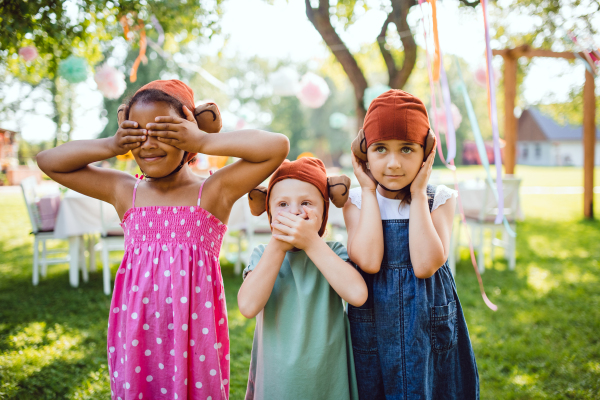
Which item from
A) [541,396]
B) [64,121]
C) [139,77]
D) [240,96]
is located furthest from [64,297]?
[240,96]

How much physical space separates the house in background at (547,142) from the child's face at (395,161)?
38.9 meters

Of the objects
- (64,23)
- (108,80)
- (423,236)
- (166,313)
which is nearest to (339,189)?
(423,236)

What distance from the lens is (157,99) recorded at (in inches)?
50.1

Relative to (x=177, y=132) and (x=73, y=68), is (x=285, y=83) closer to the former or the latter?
(x=73, y=68)

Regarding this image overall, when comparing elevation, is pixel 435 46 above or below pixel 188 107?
above

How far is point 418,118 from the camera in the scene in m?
1.28

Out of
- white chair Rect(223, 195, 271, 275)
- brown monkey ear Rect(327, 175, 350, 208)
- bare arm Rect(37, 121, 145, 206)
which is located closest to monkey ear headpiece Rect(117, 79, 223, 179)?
bare arm Rect(37, 121, 145, 206)

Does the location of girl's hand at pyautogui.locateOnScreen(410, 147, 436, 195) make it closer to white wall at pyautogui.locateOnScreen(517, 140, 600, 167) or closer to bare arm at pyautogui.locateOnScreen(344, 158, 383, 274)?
bare arm at pyautogui.locateOnScreen(344, 158, 383, 274)

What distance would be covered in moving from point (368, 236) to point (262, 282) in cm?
37

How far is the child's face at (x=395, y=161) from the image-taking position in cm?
128

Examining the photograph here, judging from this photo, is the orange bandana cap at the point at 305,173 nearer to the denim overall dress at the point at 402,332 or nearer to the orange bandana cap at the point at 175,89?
the denim overall dress at the point at 402,332

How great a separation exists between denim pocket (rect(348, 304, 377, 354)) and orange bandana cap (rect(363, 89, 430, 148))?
590mm

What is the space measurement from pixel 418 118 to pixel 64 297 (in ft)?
13.5

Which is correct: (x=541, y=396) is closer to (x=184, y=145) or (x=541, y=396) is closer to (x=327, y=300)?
(x=327, y=300)
